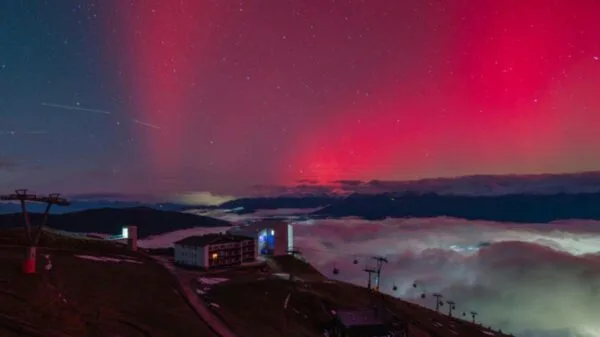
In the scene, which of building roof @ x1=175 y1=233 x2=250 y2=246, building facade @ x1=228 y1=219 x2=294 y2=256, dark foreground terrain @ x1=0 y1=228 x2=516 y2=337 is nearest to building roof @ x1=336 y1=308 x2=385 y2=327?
dark foreground terrain @ x1=0 y1=228 x2=516 y2=337

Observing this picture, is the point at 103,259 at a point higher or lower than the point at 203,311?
higher

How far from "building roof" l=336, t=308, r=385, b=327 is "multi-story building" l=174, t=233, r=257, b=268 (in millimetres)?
40069

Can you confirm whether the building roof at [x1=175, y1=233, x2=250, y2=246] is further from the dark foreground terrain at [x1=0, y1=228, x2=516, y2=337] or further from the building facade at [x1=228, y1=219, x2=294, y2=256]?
the building facade at [x1=228, y1=219, x2=294, y2=256]

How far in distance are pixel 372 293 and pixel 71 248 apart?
64691mm

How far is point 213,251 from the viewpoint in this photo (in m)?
113

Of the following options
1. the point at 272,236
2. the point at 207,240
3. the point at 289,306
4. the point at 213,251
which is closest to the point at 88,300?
the point at 289,306

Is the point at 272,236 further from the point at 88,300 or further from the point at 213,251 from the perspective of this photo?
the point at 88,300

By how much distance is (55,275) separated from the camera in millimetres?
68250

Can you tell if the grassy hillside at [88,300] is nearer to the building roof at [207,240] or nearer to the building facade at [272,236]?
the building roof at [207,240]

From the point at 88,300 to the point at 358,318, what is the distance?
126ft

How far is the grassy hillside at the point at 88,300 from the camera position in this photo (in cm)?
4581

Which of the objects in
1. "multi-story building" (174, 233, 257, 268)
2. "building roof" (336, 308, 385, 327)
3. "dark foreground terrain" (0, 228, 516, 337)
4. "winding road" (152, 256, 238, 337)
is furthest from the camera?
"multi-story building" (174, 233, 257, 268)

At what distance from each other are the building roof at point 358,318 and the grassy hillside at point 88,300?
76.0 feet

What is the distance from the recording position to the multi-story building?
110 m
